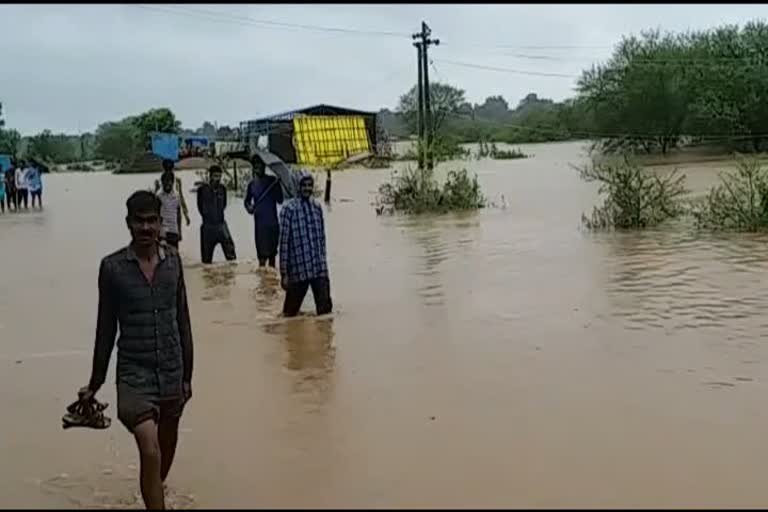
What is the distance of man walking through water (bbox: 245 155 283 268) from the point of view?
12875mm

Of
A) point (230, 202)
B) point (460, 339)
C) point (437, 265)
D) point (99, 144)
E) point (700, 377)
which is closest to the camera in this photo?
point (700, 377)

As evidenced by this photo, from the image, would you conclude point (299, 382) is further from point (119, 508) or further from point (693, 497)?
point (693, 497)

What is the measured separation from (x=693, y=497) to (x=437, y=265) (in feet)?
32.0

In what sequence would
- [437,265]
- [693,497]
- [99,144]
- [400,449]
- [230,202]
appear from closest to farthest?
[693,497]
[400,449]
[437,265]
[230,202]
[99,144]

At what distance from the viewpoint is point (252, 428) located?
648 centimetres

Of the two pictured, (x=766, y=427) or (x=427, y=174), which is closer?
(x=766, y=427)

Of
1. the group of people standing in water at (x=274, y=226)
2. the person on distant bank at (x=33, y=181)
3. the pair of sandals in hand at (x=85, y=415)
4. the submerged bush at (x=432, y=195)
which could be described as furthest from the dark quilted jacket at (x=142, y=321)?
the person on distant bank at (x=33, y=181)

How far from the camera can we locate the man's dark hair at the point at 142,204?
15.0ft

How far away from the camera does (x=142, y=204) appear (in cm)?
460

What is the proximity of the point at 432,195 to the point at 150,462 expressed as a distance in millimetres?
20145

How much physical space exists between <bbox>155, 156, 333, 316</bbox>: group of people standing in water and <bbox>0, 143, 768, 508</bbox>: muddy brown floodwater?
356 mm

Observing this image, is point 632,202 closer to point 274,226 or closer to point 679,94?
point 274,226

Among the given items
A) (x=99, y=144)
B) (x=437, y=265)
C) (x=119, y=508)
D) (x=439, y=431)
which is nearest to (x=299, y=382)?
(x=439, y=431)

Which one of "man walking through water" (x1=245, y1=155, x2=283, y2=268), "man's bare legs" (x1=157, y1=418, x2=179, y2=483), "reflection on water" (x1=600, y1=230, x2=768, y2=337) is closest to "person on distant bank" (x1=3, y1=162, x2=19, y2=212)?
"man walking through water" (x1=245, y1=155, x2=283, y2=268)
